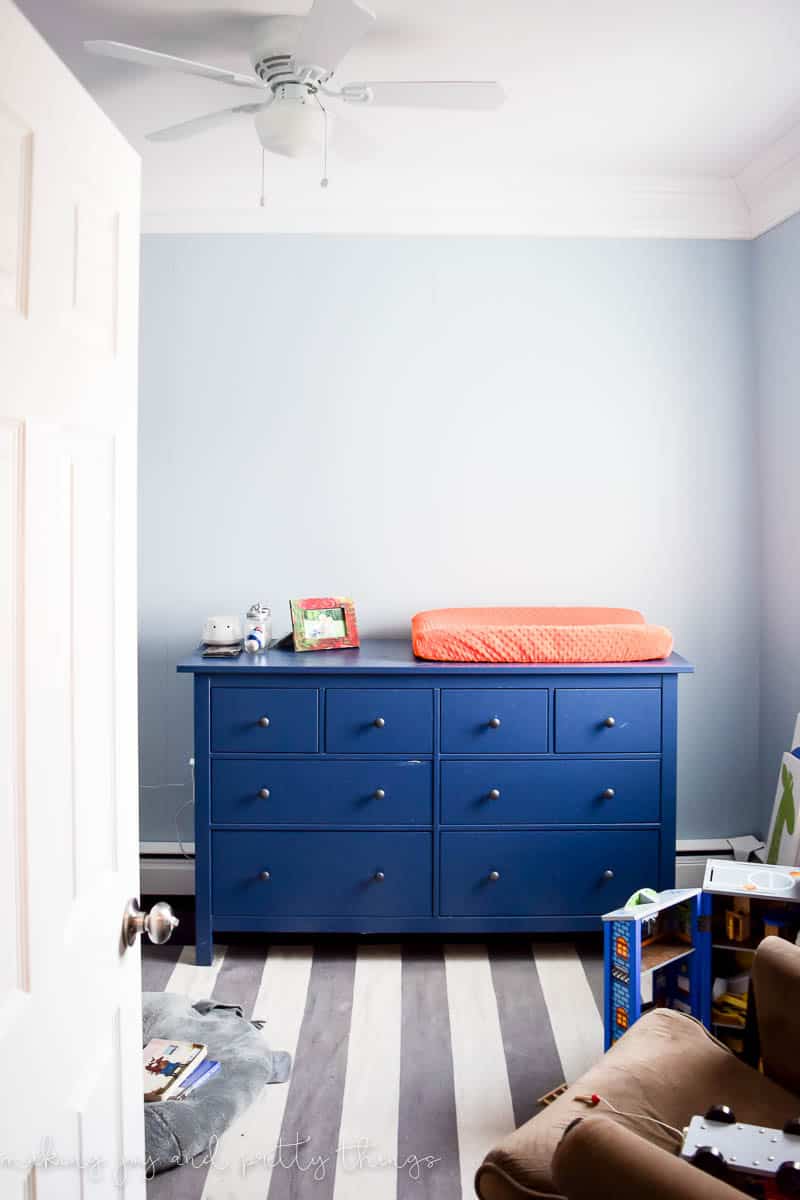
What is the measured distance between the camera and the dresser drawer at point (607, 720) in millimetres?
2902

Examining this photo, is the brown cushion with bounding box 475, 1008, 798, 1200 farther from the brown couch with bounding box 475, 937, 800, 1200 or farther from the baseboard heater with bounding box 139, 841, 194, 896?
the baseboard heater with bounding box 139, 841, 194, 896

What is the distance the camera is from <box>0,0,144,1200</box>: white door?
2.99ft

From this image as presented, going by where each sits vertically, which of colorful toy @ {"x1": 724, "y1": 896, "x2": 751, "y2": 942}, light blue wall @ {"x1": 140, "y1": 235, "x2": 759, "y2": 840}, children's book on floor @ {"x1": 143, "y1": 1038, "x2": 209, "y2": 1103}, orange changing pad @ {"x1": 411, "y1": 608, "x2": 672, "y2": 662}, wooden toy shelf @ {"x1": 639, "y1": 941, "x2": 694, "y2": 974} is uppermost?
light blue wall @ {"x1": 140, "y1": 235, "x2": 759, "y2": 840}

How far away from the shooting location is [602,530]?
3.43 meters

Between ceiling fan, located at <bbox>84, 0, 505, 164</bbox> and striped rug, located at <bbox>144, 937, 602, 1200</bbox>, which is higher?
ceiling fan, located at <bbox>84, 0, 505, 164</bbox>

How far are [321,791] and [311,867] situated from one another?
0.77ft

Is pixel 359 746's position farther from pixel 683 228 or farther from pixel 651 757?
pixel 683 228

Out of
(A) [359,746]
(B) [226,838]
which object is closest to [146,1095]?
(B) [226,838]

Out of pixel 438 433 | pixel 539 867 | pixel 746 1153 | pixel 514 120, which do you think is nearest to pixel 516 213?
pixel 514 120

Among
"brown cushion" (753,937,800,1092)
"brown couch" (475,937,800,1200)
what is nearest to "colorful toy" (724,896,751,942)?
"brown couch" (475,937,800,1200)

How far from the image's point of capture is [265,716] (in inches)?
114

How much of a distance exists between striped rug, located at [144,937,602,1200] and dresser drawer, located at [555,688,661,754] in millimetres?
654

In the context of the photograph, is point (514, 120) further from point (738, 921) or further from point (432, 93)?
point (738, 921)

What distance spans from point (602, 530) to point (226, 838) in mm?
1655
